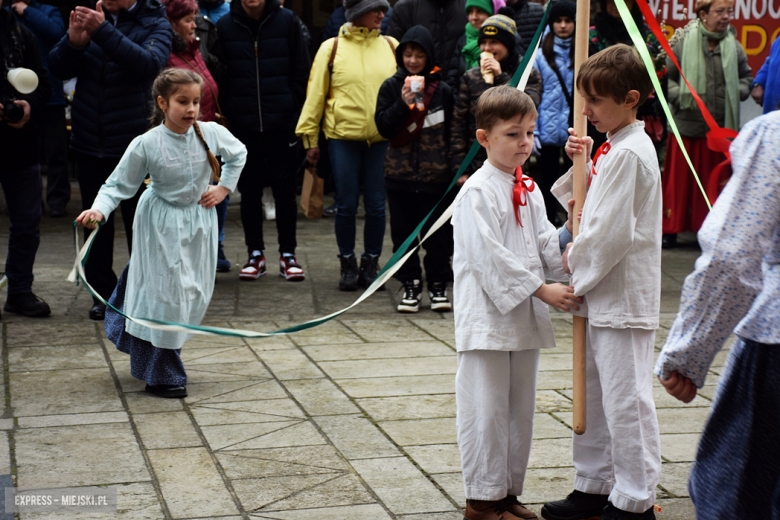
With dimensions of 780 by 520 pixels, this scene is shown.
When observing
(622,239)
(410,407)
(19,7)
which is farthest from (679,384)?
(19,7)

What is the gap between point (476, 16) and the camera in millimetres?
Result: 6762

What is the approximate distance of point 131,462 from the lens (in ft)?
12.1

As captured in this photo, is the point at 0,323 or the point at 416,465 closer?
the point at 416,465

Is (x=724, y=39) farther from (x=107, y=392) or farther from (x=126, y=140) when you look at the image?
(x=107, y=392)

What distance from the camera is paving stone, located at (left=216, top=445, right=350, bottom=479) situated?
141 inches

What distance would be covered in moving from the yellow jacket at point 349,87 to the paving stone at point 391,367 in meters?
2.18

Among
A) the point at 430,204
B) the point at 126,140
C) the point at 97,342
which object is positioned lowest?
the point at 97,342

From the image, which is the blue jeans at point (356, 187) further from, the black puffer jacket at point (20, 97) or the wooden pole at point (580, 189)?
the wooden pole at point (580, 189)

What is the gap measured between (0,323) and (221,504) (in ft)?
10.6

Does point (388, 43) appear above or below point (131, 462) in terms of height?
above

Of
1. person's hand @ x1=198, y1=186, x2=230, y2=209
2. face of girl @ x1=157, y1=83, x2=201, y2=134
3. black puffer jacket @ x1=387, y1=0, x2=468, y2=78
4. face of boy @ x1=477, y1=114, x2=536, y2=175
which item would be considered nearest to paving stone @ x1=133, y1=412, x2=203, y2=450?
person's hand @ x1=198, y1=186, x2=230, y2=209

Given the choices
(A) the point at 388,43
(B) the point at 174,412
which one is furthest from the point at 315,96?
(B) the point at 174,412

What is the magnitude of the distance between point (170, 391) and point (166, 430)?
48cm

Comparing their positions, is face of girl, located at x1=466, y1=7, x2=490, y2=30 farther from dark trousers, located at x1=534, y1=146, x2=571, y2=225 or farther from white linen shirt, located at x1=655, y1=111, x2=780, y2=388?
white linen shirt, located at x1=655, y1=111, x2=780, y2=388
